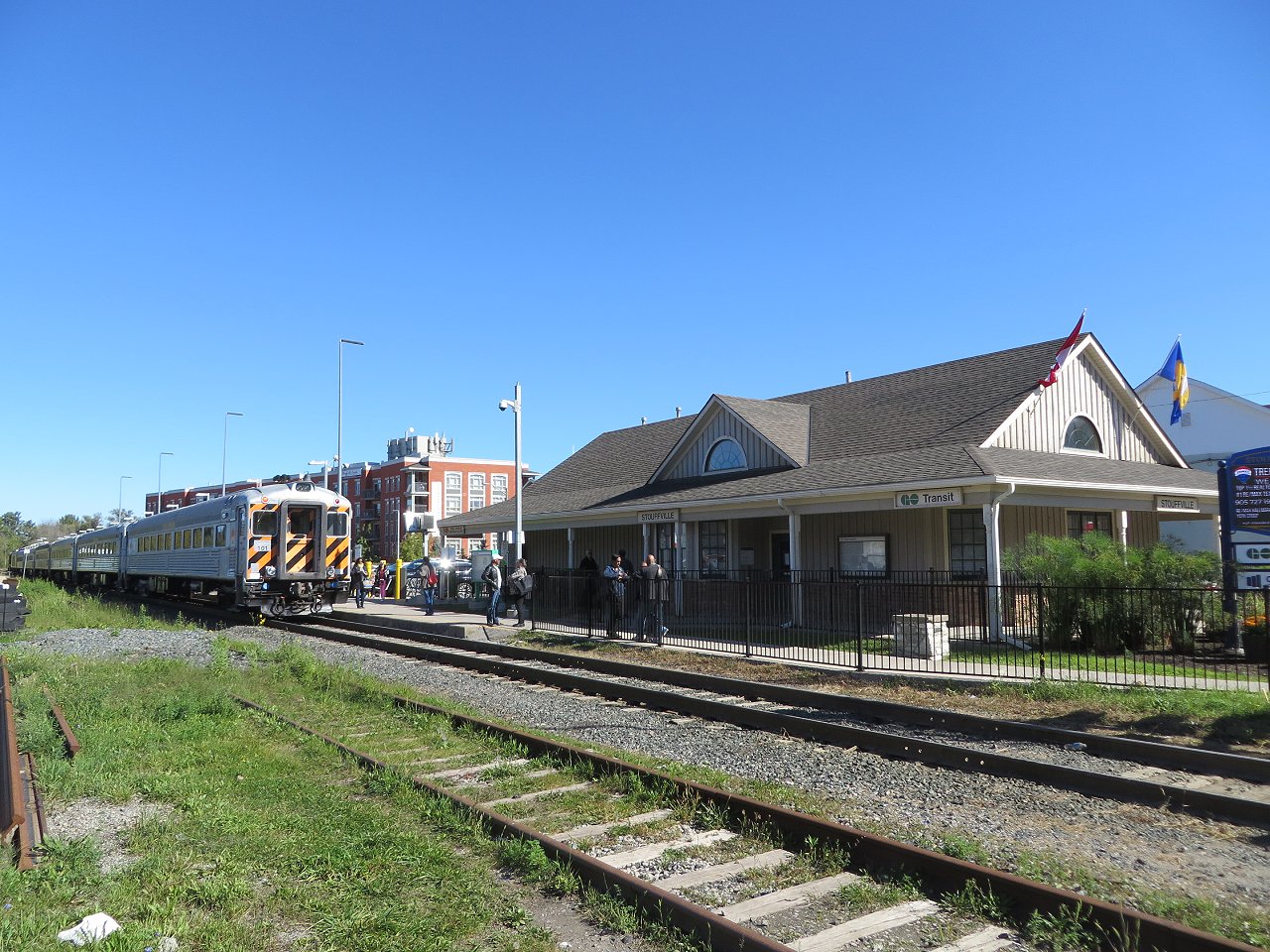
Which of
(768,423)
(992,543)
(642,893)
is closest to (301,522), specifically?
(768,423)

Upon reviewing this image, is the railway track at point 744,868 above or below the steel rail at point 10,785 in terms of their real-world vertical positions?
below

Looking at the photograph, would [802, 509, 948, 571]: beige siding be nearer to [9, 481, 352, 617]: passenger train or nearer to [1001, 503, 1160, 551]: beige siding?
[1001, 503, 1160, 551]: beige siding

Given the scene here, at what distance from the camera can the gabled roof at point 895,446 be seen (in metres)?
17.7

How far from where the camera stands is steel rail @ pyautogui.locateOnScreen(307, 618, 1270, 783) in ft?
25.5

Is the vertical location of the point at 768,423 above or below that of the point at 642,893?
above

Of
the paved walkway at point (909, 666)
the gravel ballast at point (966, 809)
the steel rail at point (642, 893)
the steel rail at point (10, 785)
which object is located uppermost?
the steel rail at point (10, 785)

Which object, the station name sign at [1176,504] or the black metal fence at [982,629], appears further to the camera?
the station name sign at [1176,504]

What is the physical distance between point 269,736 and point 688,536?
51.5 feet

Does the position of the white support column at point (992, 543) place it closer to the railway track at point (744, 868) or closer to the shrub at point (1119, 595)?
the shrub at point (1119, 595)

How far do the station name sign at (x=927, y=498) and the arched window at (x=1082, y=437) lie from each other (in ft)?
18.2

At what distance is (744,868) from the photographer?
5320 millimetres

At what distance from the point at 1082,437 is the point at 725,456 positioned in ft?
27.6

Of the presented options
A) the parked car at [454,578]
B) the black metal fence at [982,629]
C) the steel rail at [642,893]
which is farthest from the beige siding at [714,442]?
the steel rail at [642,893]

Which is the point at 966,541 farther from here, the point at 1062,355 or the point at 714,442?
the point at 714,442
